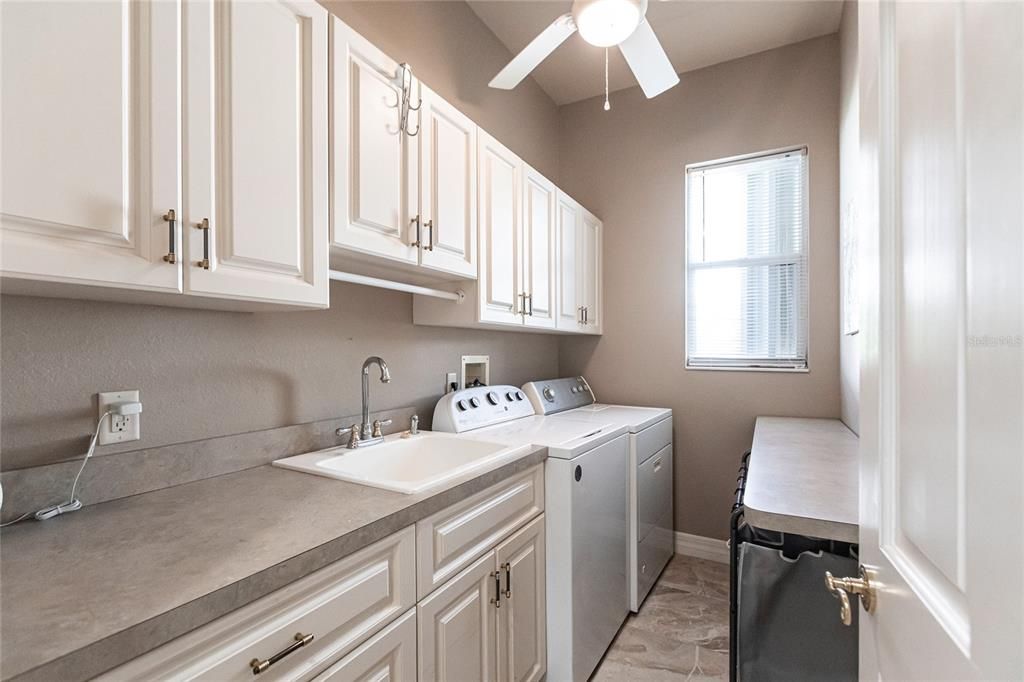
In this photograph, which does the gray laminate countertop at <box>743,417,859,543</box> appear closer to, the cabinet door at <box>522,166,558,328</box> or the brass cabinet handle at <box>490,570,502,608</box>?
the brass cabinet handle at <box>490,570,502,608</box>

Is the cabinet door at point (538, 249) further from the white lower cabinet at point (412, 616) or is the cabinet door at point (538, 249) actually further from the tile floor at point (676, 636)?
the tile floor at point (676, 636)

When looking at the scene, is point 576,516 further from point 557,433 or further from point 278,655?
point 278,655

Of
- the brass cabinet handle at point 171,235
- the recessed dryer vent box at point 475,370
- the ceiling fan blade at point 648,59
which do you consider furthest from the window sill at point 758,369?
the brass cabinet handle at point 171,235

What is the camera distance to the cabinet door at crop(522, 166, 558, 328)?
2.29 meters

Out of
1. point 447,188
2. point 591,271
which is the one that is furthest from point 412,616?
point 591,271

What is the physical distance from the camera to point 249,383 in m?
1.43

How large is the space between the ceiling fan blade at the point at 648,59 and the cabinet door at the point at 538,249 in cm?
65

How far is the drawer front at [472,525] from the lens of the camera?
1.16 m

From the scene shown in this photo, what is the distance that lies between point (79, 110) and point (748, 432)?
10.3ft

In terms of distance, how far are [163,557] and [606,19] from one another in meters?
1.94

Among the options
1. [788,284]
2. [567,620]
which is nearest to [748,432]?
[788,284]

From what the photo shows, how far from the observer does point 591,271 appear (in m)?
3.09

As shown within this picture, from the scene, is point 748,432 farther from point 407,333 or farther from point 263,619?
point 263,619

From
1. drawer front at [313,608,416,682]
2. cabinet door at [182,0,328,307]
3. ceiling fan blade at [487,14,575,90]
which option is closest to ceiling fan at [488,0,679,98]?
ceiling fan blade at [487,14,575,90]
